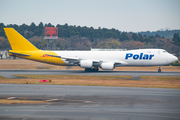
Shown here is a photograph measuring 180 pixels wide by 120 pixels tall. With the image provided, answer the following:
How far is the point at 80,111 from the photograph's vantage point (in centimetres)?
1579

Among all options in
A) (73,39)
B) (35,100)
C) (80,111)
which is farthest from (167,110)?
(73,39)

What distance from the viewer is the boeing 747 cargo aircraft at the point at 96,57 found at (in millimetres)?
42500

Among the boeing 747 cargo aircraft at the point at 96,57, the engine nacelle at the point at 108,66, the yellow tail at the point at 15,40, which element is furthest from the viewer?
the yellow tail at the point at 15,40

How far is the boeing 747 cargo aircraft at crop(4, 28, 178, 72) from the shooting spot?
42500 mm

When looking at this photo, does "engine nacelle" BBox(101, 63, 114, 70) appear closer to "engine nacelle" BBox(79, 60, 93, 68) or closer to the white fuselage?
the white fuselage

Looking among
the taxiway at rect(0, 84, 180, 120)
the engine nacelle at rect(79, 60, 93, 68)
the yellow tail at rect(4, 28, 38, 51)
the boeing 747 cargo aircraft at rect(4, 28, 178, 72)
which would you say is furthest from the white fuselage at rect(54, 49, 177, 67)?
the taxiway at rect(0, 84, 180, 120)

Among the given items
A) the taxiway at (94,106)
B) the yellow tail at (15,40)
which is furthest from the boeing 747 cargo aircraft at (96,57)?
the taxiway at (94,106)

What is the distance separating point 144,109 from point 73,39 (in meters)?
134

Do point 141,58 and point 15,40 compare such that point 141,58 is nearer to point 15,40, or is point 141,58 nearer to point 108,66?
point 108,66

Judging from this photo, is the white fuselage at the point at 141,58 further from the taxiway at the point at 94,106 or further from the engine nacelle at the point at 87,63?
the taxiway at the point at 94,106

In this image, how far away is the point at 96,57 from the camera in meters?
44.2

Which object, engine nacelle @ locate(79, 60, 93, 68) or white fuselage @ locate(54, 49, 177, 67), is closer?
engine nacelle @ locate(79, 60, 93, 68)

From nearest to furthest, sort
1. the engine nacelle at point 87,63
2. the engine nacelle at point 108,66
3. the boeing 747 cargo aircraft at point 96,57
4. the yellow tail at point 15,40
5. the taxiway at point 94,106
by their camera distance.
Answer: the taxiway at point 94,106
the engine nacelle at point 108,66
the engine nacelle at point 87,63
the boeing 747 cargo aircraft at point 96,57
the yellow tail at point 15,40

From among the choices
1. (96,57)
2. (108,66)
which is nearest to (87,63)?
(96,57)
